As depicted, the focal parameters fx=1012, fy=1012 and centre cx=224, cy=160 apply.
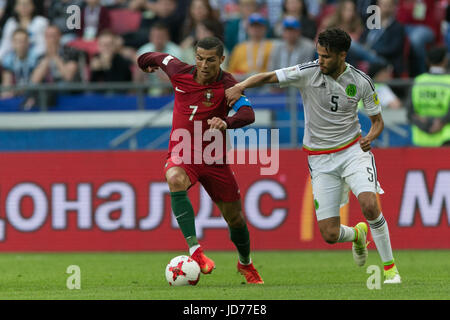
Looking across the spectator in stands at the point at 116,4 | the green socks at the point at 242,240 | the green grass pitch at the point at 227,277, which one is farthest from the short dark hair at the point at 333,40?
the spectator in stands at the point at 116,4

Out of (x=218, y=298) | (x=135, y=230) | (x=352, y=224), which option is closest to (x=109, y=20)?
(x=135, y=230)

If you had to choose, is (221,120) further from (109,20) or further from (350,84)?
(109,20)

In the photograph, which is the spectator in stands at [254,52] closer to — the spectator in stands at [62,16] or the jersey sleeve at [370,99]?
the spectator in stands at [62,16]

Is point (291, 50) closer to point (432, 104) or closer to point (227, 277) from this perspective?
point (432, 104)

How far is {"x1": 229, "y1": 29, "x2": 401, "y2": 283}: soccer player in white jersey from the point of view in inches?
395

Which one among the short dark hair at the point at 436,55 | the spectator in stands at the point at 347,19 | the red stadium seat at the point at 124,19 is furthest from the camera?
the red stadium seat at the point at 124,19

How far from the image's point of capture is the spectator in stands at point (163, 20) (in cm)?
1859

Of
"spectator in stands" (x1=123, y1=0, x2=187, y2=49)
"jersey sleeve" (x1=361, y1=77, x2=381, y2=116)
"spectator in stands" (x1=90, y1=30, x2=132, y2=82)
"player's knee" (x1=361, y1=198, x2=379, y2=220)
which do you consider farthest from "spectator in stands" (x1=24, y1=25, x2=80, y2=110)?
"player's knee" (x1=361, y1=198, x2=379, y2=220)

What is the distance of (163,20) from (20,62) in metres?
2.70

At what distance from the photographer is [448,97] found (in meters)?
15.1

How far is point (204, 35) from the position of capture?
17078 millimetres

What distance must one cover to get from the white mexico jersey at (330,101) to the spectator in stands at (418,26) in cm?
713

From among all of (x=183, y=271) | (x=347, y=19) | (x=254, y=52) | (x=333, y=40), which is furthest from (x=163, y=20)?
(x=183, y=271)

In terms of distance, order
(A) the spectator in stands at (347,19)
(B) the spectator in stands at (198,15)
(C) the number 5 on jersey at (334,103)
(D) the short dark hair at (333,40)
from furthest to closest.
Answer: (B) the spectator in stands at (198,15), (A) the spectator in stands at (347,19), (C) the number 5 on jersey at (334,103), (D) the short dark hair at (333,40)
